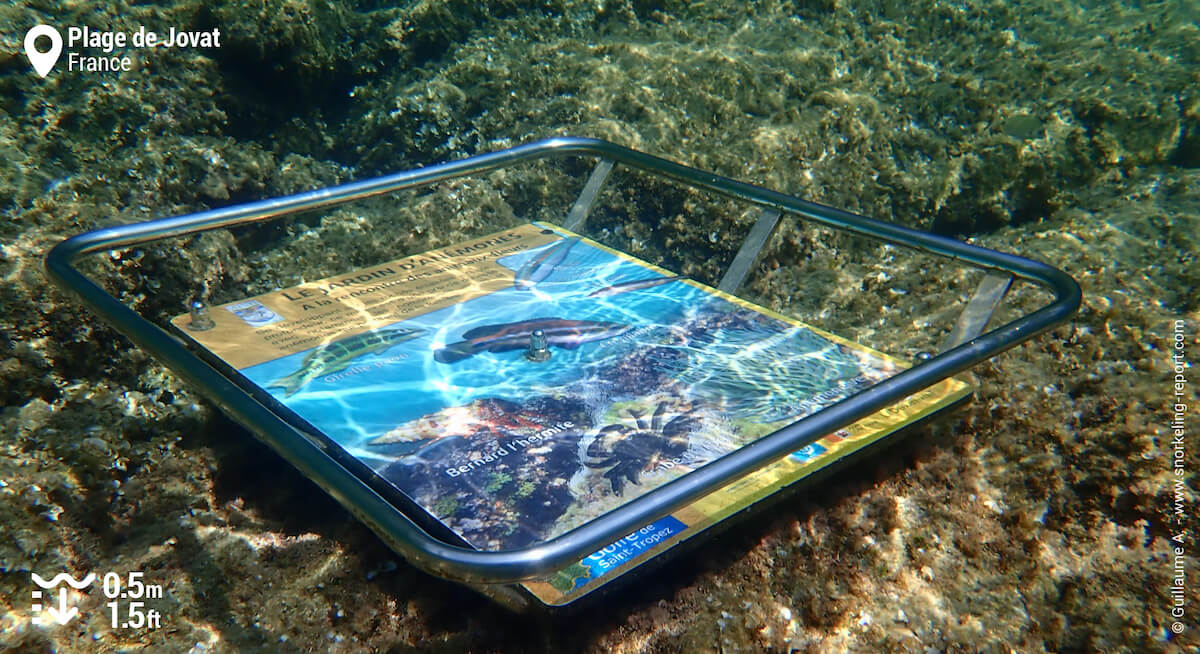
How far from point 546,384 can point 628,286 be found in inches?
29.1

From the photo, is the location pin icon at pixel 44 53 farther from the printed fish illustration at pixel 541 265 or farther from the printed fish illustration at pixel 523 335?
the printed fish illustration at pixel 523 335

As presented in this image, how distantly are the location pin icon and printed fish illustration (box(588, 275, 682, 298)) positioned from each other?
264 cm

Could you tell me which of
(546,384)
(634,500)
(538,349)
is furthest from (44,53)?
(634,500)

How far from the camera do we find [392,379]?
6.39 ft

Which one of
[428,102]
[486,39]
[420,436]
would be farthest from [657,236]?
[420,436]

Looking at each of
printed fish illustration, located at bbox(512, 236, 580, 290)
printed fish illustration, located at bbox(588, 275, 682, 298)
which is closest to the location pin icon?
printed fish illustration, located at bbox(512, 236, 580, 290)

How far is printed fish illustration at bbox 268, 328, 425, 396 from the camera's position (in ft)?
6.21

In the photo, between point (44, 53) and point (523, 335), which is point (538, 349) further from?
point (44, 53)

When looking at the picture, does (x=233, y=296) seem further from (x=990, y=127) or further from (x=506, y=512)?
(x=990, y=127)

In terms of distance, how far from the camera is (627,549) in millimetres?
1498

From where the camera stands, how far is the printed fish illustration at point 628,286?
2.52m

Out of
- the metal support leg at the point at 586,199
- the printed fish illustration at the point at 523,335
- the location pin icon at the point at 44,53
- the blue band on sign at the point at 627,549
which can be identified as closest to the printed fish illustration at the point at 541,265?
the metal support leg at the point at 586,199

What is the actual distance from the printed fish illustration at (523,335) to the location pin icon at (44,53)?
2.45 metres

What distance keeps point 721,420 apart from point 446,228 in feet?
6.63
